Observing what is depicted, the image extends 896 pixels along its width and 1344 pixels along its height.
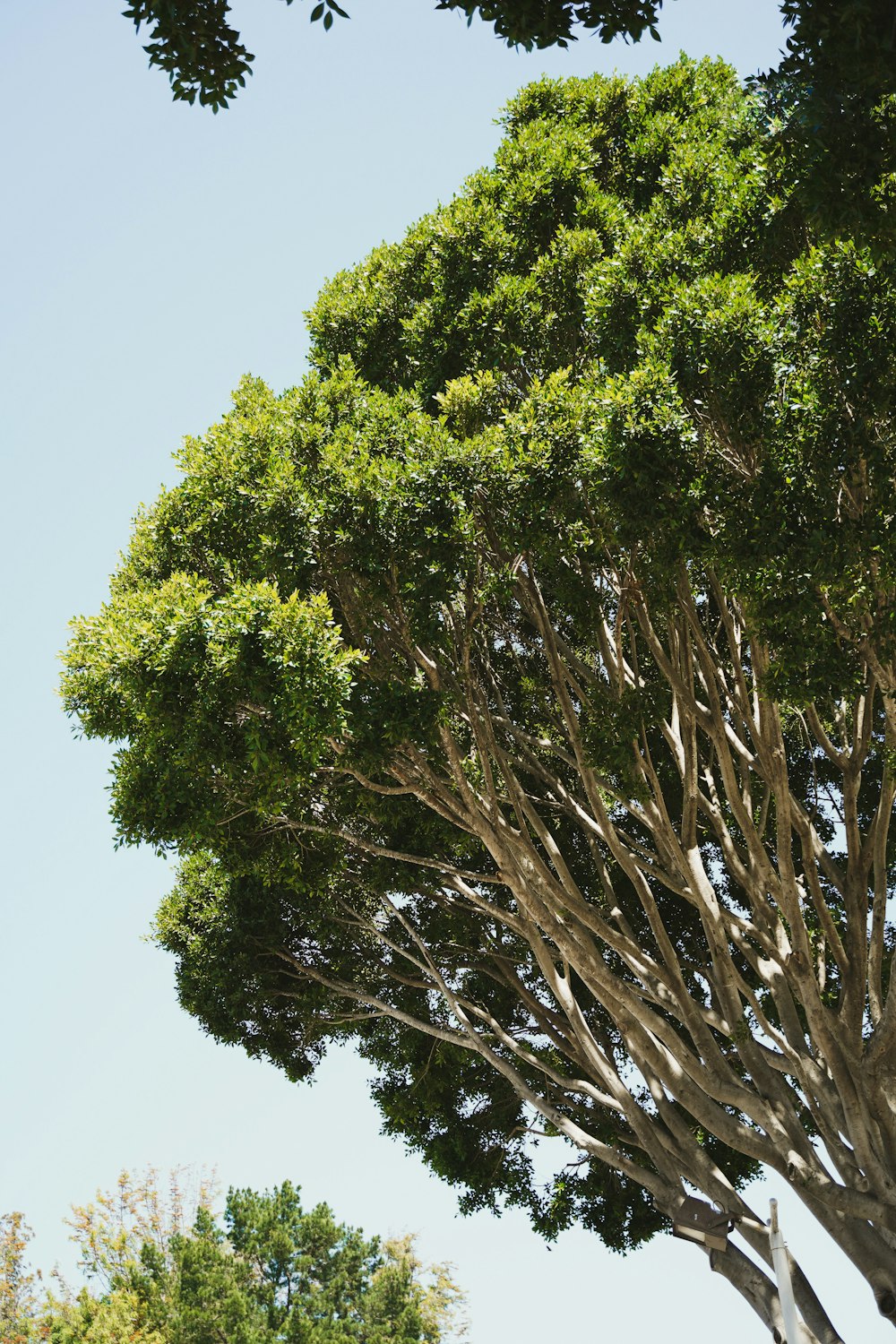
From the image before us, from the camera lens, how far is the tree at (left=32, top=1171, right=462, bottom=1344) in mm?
20797

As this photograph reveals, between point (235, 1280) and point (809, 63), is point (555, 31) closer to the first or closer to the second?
point (809, 63)

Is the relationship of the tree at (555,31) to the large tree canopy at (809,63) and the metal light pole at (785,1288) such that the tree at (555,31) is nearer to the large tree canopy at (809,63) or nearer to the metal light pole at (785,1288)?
the large tree canopy at (809,63)

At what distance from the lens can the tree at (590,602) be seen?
834cm

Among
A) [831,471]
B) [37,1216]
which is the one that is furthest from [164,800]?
[37,1216]

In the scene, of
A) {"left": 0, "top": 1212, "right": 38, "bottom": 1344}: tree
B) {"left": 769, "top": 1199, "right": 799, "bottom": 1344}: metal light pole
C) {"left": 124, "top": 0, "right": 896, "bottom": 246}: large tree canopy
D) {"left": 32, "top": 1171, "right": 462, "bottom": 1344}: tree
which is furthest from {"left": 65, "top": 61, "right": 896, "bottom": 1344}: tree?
{"left": 0, "top": 1212, "right": 38, "bottom": 1344}: tree

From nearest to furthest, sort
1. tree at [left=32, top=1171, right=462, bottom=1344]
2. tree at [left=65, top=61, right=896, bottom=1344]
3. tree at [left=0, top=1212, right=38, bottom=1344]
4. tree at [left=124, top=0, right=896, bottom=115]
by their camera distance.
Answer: tree at [left=124, top=0, right=896, bottom=115] < tree at [left=65, top=61, right=896, bottom=1344] < tree at [left=32, top=1171, right=462, bottom=1344] < tree at [left=0, top=1212, right=38, bottom=1344]

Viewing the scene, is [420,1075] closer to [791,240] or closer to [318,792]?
[318,792]

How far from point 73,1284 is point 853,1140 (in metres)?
23.6

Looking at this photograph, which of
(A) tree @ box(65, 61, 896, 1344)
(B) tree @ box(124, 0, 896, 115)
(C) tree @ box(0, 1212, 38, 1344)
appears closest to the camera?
(B) tree @ box(124, 0, 896, 115)

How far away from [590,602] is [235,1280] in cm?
1781

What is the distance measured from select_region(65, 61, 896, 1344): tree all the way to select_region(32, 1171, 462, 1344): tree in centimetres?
1087

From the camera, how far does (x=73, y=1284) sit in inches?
1070

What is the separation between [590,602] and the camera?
34.1 feet

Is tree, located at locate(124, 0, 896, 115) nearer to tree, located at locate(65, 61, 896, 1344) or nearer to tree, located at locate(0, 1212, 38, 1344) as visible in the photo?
tree, located at locate(65, 61, 896, 1344)
